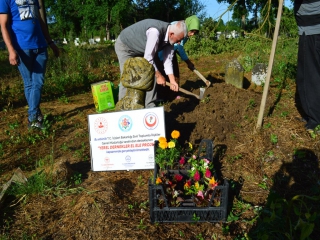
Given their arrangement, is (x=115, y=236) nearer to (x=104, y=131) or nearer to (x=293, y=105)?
(x=104, y=131)

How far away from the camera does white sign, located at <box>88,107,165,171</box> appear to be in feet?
10.3

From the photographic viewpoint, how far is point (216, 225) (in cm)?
243

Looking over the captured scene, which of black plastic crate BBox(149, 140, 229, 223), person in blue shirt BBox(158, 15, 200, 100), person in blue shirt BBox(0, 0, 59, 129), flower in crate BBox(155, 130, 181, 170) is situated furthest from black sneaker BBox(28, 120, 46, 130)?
black plastic crate BBox(149, 140, 229, 223)

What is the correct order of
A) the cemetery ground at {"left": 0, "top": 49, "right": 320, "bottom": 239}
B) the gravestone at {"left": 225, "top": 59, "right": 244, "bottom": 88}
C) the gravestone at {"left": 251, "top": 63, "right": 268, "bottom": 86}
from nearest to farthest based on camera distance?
the cemetery ground at {"left": 0, "top": 49, "right": 320, "bottom": 239}
the gravestone at {"left": 225, "top": 59, "right": 244, "bottom": 88}
the gravestone at {"left": 251, "top": 63, "right": 268, "bottom": 86}

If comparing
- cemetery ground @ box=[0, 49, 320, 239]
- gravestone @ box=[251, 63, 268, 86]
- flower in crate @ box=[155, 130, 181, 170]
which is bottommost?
cemetery ground @ box=[0, 49, 320, 239]

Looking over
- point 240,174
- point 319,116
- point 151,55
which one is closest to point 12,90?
point 151,55

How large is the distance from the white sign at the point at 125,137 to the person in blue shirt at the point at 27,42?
1.72 meters

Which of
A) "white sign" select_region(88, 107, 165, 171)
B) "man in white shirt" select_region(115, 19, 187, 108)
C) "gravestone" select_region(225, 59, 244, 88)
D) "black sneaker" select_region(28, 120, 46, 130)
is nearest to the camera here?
"white sign" select_region(88, 107, 165, 171)

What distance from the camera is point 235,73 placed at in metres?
6.00

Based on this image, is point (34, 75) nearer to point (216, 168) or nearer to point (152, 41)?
point (152, 41)

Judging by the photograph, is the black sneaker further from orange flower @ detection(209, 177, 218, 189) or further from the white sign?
orange flower @ detection(209, 177, 218, 189)

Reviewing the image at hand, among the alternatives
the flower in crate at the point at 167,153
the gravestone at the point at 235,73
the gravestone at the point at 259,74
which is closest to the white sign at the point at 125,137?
the flower in crate at the point at 167,153

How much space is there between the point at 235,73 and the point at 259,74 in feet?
1.65

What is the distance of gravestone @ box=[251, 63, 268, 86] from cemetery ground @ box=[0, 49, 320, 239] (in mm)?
876
